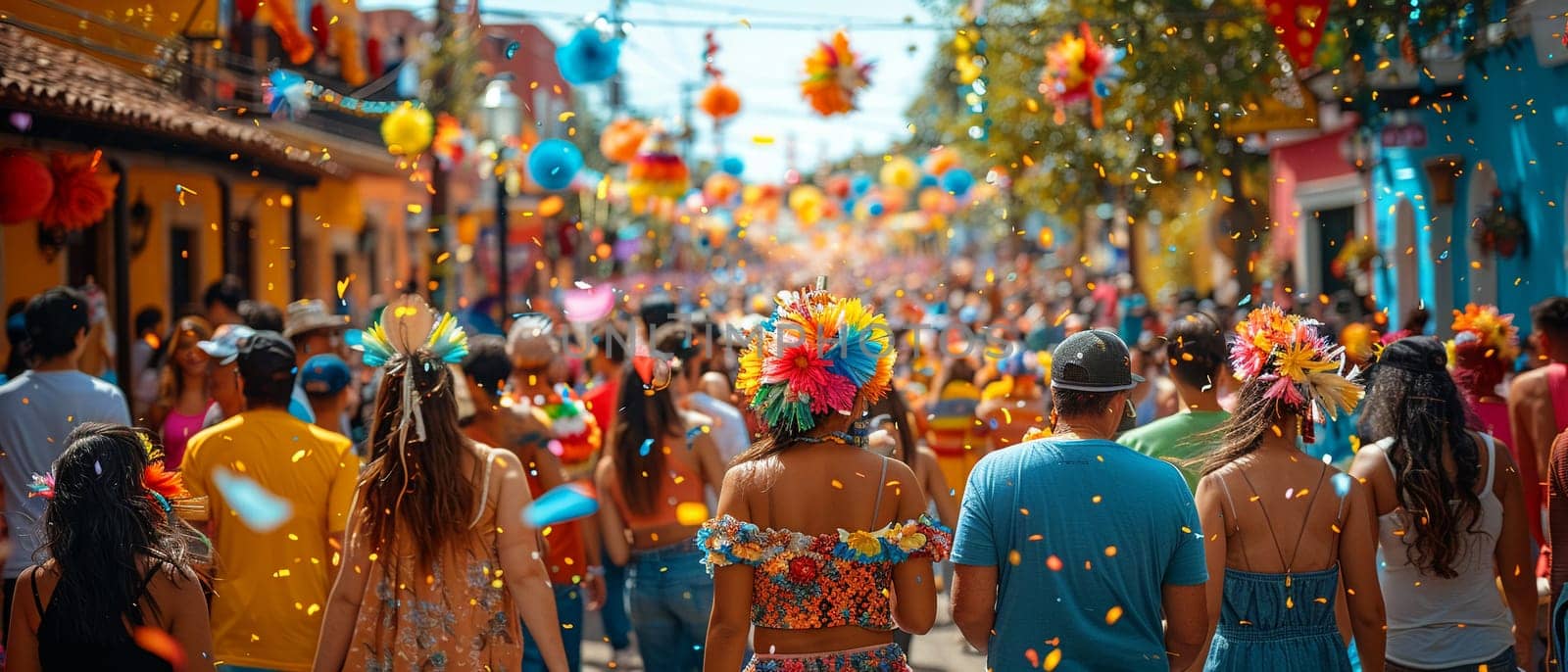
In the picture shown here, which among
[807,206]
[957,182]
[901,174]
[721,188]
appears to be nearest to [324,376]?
[957,182]

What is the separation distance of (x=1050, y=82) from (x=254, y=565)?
33.1ft

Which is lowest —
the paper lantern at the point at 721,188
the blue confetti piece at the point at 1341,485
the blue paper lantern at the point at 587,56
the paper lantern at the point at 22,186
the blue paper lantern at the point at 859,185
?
the blue confetti piece at the point at 1341,485

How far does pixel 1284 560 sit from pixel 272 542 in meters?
2.96

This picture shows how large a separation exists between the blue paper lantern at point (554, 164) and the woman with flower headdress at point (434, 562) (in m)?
6.72

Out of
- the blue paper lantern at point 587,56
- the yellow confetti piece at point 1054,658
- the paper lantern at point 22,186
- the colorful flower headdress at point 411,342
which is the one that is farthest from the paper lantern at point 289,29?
the yellow confetti piece at point 1054,658

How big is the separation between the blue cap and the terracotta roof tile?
439cm

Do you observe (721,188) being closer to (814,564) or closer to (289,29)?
(289,29)

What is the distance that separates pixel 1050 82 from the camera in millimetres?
13344

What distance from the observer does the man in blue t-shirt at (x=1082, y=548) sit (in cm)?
362

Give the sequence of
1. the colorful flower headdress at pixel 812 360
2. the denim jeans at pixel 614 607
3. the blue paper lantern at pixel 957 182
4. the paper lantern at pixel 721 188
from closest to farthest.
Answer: the colorful flower headdress at pixel 812 360
the denim jeans at pixel 614 607
the blue paper lantern at pixel 957 182
the paper lantern at pixel 721 188

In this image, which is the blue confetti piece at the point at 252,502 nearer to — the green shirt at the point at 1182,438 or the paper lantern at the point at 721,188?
the green shirt at the point at 1182,438

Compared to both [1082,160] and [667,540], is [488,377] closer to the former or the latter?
[667,540]

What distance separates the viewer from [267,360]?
475 centimetres

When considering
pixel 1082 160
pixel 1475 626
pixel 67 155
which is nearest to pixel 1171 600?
pixel 1475 626
